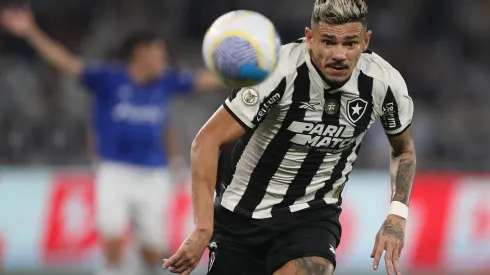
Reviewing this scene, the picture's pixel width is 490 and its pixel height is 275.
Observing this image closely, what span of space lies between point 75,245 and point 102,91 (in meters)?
2.35

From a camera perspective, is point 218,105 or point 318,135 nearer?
point 318,135

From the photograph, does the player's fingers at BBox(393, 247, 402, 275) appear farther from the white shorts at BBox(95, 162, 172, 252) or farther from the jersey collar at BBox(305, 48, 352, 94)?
the white shorts at BBox(95, 162, 172, 252)

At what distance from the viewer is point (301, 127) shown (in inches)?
211

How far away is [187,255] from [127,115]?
16.1ft

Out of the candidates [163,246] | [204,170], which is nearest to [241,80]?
[204,170]

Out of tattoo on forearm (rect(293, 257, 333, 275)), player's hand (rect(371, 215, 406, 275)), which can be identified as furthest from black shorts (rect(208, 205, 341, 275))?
player's hand (rect(371, 215, 406, 275))

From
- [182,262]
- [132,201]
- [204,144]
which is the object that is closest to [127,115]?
[132,201]

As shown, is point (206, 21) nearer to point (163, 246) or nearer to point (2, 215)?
point (2, 215)

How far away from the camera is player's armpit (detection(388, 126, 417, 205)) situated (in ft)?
18.2

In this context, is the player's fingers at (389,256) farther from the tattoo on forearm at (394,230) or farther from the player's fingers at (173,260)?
the player's fingers at (173,260)

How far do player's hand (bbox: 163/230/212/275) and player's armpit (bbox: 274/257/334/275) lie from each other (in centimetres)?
61

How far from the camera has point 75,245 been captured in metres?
11.3

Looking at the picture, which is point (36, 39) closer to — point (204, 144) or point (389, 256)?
point (204, 144)

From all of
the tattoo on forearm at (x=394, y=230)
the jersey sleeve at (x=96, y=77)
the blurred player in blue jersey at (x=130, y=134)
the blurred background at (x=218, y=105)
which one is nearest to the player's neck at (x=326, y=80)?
the tattoo on forearm at (x=394, y=230)
